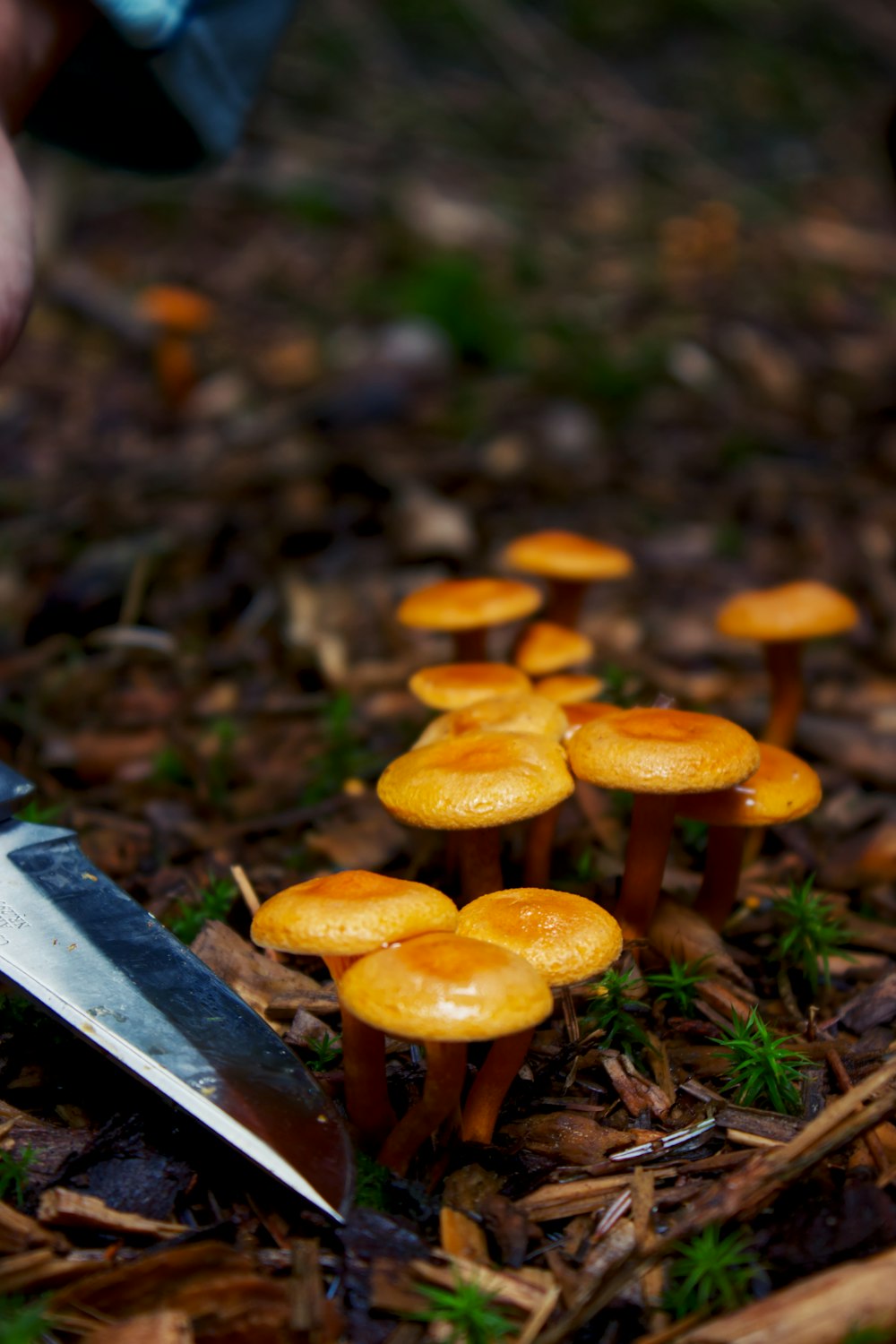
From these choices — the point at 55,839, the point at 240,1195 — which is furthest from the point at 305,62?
the point at 240,1195

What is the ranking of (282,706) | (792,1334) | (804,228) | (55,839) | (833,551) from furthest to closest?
1. (804,228)
2. (833,551)
3. (282,706)
4. (55,839)
5. (792,1334)

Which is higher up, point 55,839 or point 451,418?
point 55,839

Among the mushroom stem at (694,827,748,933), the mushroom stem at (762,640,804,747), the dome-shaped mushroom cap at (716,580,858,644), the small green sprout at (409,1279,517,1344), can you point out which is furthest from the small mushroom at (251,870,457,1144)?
the mushroom stem at (762,640,804,747)

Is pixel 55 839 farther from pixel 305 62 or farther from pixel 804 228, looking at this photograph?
pixel 305 62

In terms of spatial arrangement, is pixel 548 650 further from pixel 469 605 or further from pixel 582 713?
pixel 582 713

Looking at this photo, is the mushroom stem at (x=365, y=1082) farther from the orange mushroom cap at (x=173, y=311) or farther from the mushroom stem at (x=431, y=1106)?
the orange mushroom cap at (x=173, y=311)
